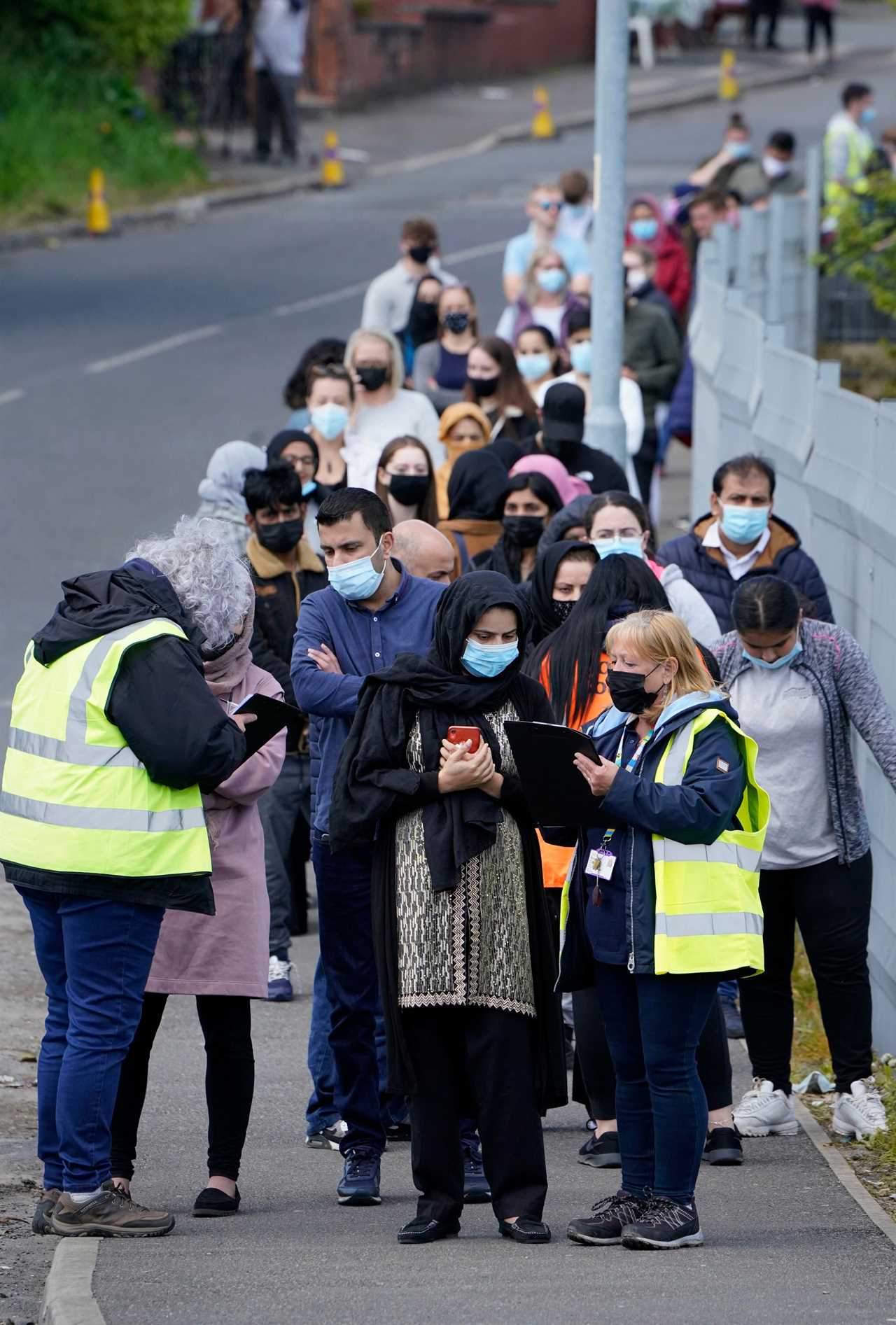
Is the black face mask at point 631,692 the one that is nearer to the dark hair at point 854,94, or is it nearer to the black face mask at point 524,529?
the black face mask at point 524,529

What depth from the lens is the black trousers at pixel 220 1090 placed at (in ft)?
20.5

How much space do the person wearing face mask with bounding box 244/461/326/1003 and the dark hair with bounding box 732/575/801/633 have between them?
194 cm

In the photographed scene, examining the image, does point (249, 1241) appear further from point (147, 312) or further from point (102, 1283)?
point (147, 312)

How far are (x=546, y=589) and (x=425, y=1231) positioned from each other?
2412 millimetres

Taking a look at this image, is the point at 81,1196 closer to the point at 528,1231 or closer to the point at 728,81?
the point at 528,1231

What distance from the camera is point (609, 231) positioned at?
11.3 meters

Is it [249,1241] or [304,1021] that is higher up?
[249,1241]

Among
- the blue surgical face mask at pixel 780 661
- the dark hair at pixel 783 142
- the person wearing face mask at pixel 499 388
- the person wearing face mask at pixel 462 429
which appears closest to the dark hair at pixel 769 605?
the blue surgical face mask at pixel 780 661

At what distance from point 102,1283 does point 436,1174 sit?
0.95 m

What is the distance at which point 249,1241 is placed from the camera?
5.96 metres

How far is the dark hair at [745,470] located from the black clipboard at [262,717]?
276 centimetres

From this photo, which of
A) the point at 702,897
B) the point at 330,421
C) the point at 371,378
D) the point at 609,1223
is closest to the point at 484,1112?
the point at 609,1223

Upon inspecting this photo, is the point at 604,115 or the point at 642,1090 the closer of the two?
the point at 642,1090

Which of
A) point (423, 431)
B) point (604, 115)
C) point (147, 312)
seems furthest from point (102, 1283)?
point (147, 312)
